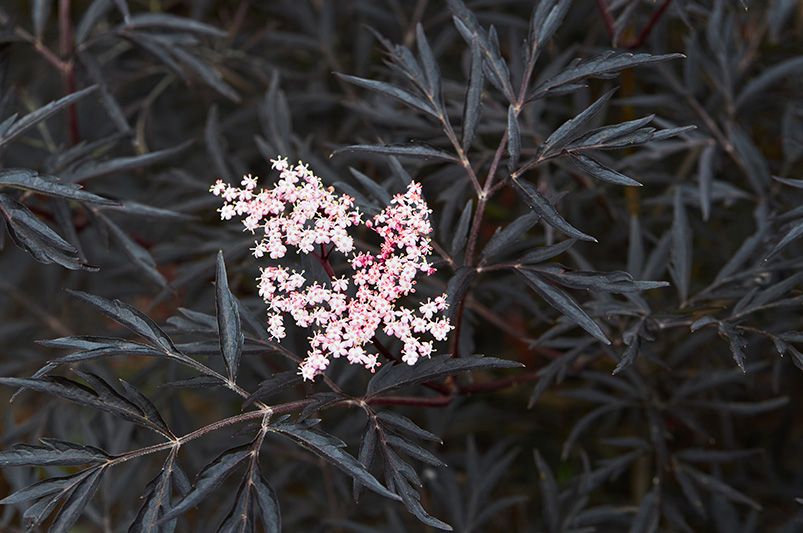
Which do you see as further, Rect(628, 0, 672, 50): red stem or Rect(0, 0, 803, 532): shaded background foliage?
Rect(628, 0, 672, 50): red stem

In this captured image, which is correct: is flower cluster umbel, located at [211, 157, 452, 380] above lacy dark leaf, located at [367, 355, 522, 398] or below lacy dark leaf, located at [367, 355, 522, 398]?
above

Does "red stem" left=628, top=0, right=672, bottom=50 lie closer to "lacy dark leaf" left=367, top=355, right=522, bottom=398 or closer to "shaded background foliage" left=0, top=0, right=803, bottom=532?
"shaded background foliage" left=0, top=0, right=803, bottom=532

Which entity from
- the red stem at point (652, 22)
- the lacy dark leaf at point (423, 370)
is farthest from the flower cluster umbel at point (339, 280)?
the red stem at point (652, 22)

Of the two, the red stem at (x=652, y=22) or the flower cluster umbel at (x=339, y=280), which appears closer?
the flower cluster umbel at (x=339, y=280)

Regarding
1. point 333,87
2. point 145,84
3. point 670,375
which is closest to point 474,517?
point 670,375

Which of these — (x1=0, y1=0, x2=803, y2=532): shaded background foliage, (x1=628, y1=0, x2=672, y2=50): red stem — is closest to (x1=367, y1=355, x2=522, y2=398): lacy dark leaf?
(x1=0, y1=0, x2=803, y2=532): shaded background foliage

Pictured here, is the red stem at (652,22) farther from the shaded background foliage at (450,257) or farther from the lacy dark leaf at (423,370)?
the lacy dark leaf at (423,370)

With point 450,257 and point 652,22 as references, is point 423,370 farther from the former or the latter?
point 652,22

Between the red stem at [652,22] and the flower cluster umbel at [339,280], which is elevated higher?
the red stem at [652,22]
